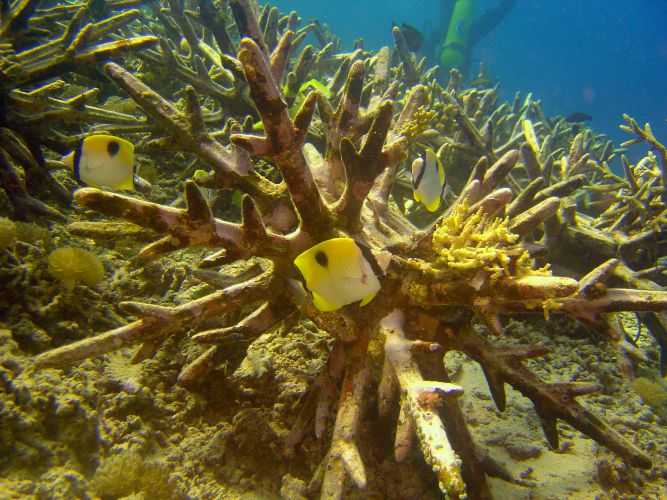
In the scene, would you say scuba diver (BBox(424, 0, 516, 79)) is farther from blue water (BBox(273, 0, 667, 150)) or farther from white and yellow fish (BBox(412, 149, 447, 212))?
blue water (BBox(273, 0, 667, 150))

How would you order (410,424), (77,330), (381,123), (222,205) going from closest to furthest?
(410,424) → (381,123) → (77,330) → (222,205)

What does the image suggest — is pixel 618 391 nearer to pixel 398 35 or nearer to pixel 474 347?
pixel 474 347

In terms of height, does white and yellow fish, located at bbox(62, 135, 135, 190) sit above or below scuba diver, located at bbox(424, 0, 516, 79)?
below

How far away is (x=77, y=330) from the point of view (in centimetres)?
187

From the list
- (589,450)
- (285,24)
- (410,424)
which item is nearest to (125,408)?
(410,424)

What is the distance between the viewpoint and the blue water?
160 feet

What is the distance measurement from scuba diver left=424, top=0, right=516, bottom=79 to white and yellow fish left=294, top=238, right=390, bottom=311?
1717cm

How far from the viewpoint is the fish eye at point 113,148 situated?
7.07 ft

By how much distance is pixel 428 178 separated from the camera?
2295 mm

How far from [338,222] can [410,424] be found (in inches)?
39.9

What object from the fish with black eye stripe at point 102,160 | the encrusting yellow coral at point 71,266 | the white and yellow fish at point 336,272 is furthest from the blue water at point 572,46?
the white and yellow fish at point 336,272

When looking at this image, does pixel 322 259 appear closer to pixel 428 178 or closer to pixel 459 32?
pixel 428 178

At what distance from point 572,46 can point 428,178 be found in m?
86.5

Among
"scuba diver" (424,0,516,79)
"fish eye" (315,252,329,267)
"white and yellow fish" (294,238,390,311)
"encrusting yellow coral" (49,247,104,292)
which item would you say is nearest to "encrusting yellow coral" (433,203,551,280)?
"white and yellow fish" (294,238,390,311)
